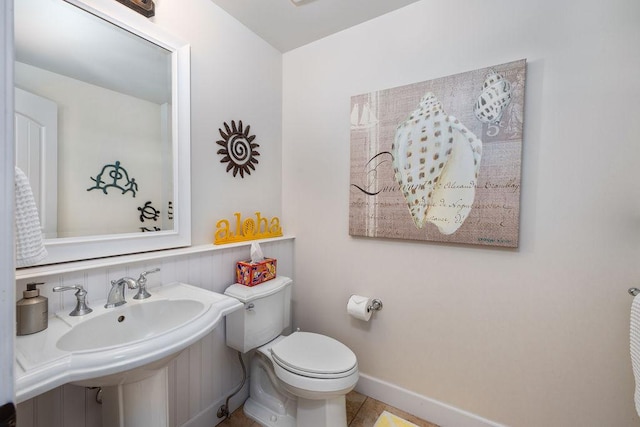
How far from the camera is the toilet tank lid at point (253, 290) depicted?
4.56ft

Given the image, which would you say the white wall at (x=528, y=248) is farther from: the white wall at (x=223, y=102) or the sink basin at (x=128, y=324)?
the sink basin at (x=128, y=324)

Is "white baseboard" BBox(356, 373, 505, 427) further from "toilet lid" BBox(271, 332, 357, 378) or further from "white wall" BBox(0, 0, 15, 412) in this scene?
"white wall" BBox(0, 0, 15, 412)

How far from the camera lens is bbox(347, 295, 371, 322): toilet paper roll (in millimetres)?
1599

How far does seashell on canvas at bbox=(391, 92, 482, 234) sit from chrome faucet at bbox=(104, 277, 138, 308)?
54.0 inches

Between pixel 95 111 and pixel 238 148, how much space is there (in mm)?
708

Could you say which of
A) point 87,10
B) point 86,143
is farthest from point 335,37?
point 86,143

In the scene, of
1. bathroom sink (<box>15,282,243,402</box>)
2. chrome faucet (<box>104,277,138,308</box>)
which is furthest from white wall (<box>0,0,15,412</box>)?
chrome faucet (<box>104,277,138,308</box>)

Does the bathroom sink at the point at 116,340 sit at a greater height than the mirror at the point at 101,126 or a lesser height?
lesser

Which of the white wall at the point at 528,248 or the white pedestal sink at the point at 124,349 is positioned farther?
the white wall at the point at 528,248

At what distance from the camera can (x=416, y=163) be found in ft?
4.86

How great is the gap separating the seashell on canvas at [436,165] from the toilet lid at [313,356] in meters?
0.81

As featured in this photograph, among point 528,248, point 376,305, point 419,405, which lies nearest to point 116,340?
point 376,305

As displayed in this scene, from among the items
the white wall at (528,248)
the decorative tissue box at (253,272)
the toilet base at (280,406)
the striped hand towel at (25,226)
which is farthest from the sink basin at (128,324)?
the white wall at (528,248)

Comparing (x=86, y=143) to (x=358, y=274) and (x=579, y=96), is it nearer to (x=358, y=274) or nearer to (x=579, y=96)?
(x=358, y=274)
